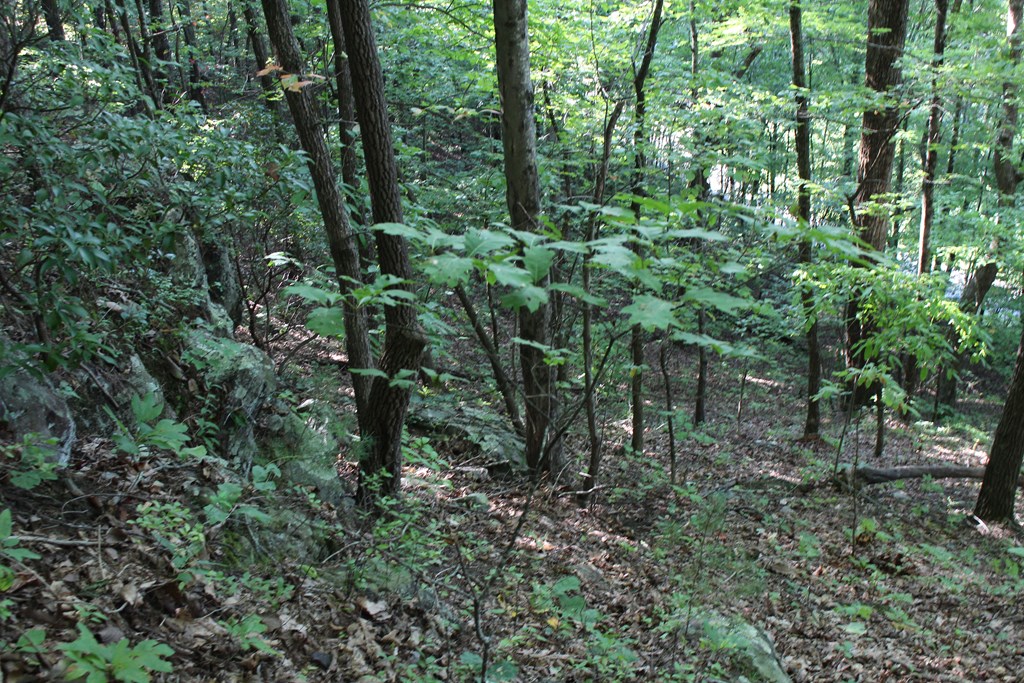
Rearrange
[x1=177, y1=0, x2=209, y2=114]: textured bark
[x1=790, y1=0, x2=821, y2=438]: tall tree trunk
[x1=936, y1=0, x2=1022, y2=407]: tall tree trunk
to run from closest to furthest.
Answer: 1. [x1=790, y1=0, x2=821, y2=438]: tall tree trunk
2. [x1=936, y1=0, x2=1022, y2=407]: tall tree trunk
3. [x1=177, y1=0, x2=209, y2=114]: textured bark

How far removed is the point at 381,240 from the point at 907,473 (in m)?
8.06

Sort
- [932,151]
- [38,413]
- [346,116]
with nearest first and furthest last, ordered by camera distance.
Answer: [38,413] < [346,116] < [932,151]

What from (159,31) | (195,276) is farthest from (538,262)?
(159,31)

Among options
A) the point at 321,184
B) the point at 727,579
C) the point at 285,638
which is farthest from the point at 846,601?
the point at 321,184

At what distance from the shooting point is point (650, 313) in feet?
6.25

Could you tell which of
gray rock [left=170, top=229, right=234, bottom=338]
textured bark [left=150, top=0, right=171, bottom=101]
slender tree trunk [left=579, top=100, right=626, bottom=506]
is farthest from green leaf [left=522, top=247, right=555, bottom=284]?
textured bark [left=150, top=0, right=171, bottom=101]

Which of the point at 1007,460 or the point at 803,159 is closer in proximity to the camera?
the point at 1007,460

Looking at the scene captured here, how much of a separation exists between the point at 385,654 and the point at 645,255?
2.53 meters

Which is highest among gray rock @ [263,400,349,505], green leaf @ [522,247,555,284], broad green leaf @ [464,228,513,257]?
broad green leaf @ [464,228,513,257]

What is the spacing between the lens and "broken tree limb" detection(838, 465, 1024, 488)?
28.7ft

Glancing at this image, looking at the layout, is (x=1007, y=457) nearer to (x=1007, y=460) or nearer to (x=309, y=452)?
(x=1007, y=460)

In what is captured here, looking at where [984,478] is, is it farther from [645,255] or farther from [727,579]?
[645,255]

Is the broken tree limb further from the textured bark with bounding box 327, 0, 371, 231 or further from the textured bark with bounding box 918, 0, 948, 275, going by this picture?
the textured bark with bounding box 327, 0, 371, 231

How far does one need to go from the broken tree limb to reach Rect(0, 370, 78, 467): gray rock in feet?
27.7
